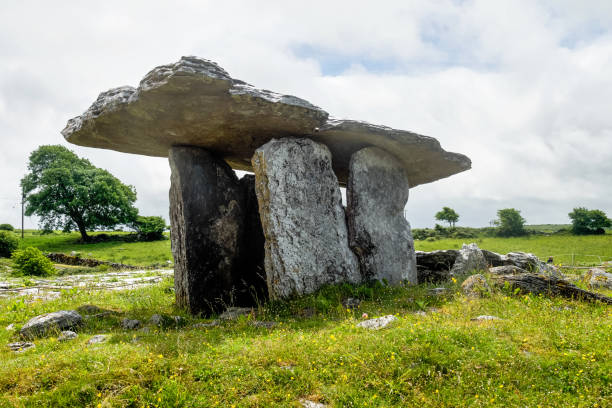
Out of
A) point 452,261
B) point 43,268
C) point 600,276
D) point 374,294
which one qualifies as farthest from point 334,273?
point 43,268

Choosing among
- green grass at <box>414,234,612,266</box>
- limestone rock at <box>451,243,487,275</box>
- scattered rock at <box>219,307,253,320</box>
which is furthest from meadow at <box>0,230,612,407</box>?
green grass at <box>414,234,612,266</box>

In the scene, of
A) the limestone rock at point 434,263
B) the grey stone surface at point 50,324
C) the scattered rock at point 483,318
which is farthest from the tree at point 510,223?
the grey stone surface at point 50,324

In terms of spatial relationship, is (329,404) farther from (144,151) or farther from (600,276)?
(600,276)

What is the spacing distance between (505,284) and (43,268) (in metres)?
21.1

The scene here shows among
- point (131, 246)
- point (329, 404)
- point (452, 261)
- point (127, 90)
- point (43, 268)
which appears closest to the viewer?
point (329, 404)

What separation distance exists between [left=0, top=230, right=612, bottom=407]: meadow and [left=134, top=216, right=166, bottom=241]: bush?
37385 millimetres

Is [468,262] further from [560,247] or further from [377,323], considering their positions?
[560,247]

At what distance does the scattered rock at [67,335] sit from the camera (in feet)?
23.9

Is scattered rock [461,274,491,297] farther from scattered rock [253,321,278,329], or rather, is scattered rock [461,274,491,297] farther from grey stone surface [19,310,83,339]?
grey stone surface [19,310,83,339]

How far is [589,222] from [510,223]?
900cm

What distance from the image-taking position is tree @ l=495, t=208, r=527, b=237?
4472 centimetres

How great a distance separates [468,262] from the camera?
12602 millimetres

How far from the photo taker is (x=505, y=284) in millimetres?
8648

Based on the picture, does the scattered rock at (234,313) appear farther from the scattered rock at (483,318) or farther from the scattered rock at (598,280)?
the scattered rock at (598,280)
